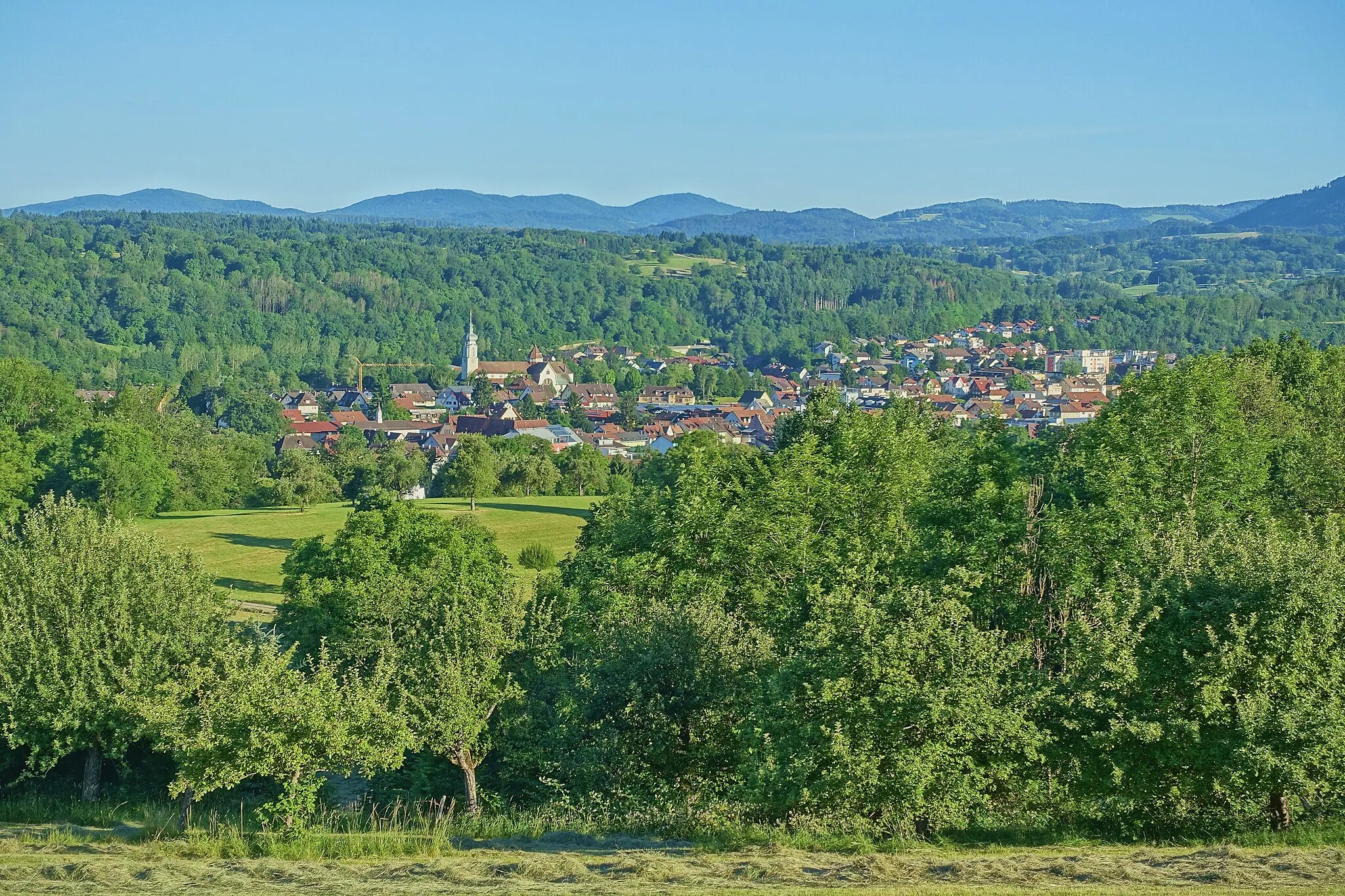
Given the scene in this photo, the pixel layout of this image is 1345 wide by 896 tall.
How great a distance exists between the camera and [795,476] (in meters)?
Answer: 28.9

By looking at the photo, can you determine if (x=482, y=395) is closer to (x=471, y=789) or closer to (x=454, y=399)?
(x=454, y=399)

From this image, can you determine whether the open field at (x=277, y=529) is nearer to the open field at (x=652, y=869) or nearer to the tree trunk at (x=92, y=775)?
the tree trunk at (x=92, y=775)

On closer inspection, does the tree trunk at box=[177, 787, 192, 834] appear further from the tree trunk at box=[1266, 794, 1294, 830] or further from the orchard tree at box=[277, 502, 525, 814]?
the tree trunk at box=[1266, 794, 1294, 830]

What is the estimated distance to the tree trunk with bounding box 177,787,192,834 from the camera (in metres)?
19.9

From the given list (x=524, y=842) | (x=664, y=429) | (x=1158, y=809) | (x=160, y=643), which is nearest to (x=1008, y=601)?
(x=1158, y=809)

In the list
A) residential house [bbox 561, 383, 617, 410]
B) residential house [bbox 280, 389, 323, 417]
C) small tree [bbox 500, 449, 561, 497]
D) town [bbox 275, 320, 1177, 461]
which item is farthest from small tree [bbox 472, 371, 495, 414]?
small tree [bbox 500, 449, 561, 497]

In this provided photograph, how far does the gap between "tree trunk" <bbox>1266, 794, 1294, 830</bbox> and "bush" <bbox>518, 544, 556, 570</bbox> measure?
39166mm

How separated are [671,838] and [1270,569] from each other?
8548 millimetres

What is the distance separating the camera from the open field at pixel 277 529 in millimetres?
54375

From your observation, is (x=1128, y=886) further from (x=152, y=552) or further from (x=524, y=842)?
(x=152, y=552)

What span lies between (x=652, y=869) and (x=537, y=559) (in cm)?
3968

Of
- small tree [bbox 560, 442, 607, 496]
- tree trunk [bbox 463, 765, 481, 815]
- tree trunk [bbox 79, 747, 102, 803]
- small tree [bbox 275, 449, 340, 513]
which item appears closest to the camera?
tree trunk [bbox 463, 765, 481, 815]

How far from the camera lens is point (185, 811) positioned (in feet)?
68.9

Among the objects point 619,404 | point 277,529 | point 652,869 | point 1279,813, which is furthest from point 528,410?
point 1279,813
